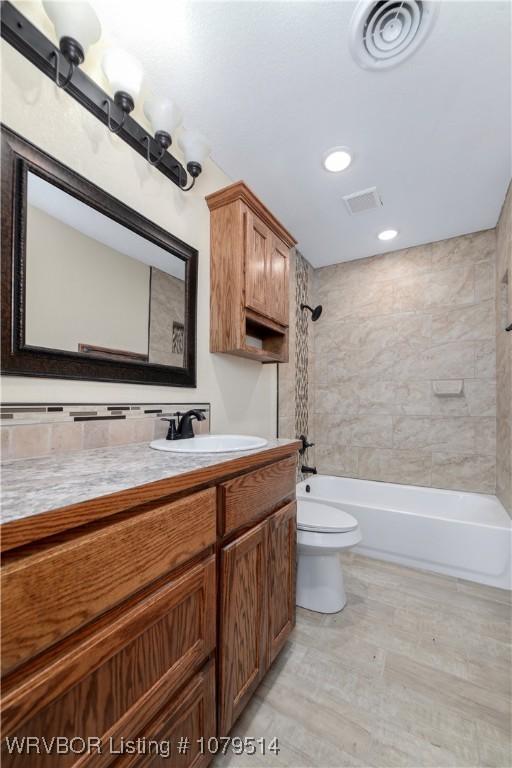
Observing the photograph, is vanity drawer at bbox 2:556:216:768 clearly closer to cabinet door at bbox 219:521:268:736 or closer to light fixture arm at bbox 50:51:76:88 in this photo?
cabinet door at bbox 219:521:268:736

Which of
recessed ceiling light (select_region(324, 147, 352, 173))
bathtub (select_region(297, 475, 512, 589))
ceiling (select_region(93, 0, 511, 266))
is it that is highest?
ceiling (select_region(93, 0, 511, 266))

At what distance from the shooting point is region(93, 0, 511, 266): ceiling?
1125mm

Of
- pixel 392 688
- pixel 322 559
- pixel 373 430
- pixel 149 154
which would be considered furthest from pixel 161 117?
pixel 373 430

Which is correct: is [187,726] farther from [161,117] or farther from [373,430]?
[373,430]

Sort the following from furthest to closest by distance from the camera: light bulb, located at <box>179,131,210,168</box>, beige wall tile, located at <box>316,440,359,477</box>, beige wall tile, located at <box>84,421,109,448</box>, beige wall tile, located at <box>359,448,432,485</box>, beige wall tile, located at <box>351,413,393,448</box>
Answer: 1. beige wall tile, located at <box>316,440,359,477</box>
2. beige wall tile, located at <box>351,413,393,448</box>
3. beige wall tile, located at <box>359,448,432,485</box>
4. light bulb, located at <box>179,131,210,168</box>
5. beige wall tile, located at <box>84,421,109,448</box>

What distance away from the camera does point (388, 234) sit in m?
2.54

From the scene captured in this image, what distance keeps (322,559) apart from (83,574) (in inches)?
57.8

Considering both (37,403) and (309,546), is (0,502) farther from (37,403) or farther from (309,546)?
(309,546)

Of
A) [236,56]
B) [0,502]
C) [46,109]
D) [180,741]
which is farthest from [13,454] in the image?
[236,56]

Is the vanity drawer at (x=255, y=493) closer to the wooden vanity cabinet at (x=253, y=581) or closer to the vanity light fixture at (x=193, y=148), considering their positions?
the wooden vanity cabinet at (x=253, y=581)

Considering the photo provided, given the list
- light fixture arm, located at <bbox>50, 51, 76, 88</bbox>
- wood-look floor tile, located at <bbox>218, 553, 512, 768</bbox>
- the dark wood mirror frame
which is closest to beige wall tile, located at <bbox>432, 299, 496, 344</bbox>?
wood-look floor tile, located at <bbox>218, 553, 512, 768</bbox>

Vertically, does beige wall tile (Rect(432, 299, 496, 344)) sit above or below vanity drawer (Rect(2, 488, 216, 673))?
above

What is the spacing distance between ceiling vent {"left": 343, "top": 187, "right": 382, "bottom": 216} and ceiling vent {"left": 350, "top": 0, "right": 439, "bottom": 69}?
78 cm

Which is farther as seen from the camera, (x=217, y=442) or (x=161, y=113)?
(x=217, y=442)
